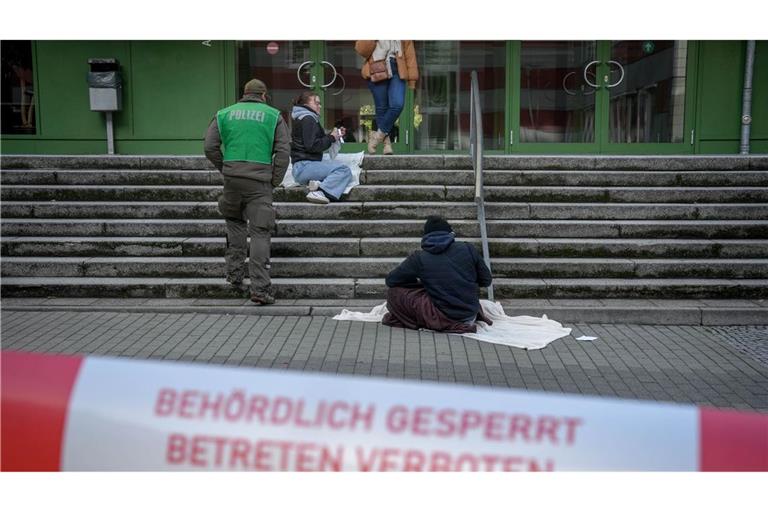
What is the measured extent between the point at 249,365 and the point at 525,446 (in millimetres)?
3890

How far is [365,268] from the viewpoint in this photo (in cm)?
841

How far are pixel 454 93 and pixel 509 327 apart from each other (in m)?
6.40

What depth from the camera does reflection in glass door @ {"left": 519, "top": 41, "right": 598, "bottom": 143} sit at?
12.4 meters

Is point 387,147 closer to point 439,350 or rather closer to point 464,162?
point 464,162

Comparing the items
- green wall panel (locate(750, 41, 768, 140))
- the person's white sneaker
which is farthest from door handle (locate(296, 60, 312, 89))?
green wall panel (locate(750, 41, 768, 140))

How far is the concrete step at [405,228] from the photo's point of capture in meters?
8.92

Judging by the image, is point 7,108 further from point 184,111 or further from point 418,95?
point 418,95

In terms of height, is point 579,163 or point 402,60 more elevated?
point 402,60

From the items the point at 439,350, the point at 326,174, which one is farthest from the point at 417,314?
the point at 326,174

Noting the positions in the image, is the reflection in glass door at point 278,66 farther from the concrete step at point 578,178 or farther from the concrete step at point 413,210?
the concrete step at point 413,210

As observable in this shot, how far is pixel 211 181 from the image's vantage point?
9914 mm

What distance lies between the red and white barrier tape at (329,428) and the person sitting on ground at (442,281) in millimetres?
4298

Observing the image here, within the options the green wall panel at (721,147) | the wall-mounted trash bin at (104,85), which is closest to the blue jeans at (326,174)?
the wall-mounted trash bin at (104,85)

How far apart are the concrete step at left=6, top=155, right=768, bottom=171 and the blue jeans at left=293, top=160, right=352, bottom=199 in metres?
0.64
